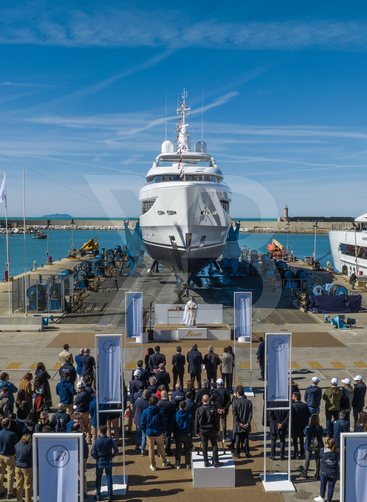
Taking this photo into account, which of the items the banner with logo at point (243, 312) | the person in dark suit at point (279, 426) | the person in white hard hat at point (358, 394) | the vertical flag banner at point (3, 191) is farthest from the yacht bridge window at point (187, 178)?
the person in dark suit at point (279, 426)

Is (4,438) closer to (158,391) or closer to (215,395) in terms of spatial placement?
(158,391)

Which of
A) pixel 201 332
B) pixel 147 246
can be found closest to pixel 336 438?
pixel 201 332

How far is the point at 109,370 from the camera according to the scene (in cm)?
936

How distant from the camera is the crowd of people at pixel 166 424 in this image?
789 centimetres

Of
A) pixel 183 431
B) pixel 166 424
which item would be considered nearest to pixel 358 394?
pixel 183 431

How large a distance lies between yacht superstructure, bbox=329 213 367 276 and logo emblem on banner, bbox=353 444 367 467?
35.5 m

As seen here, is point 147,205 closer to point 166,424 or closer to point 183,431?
point 166,424

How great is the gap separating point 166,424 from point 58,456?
3.06 metres

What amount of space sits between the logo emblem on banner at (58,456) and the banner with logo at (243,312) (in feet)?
36.1

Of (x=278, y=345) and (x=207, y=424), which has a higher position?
(x=278, y=345)

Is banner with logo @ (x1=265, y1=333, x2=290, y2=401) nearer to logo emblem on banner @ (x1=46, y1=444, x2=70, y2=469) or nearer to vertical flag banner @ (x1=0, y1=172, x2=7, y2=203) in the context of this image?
logo emblem on banner @ (x1=46, y1=444, x2=70, y2=469)

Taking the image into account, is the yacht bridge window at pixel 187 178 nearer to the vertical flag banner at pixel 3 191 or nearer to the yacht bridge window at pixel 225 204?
the yacht bridge window at pixel 225 204

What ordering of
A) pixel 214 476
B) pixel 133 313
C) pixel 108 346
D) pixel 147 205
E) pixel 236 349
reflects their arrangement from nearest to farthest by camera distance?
pixel 214 476 < pixel 108 346 < pixel 133 313 < pixel 236 349 < pixel 147 205

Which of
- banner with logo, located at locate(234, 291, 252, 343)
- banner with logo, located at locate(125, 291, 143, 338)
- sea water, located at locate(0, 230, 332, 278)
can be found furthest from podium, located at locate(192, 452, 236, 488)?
sea water, located at locate(0, 230, 332, 278)
